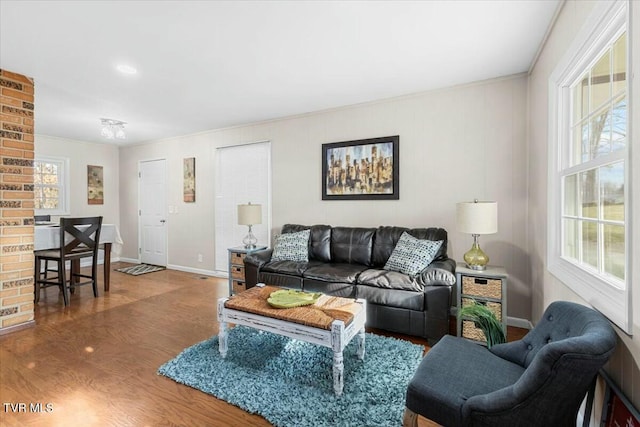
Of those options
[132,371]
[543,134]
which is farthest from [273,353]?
[543,134]

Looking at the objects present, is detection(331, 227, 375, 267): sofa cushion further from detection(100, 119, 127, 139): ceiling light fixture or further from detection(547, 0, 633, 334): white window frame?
detection(100, 119, 127, 139): ceiling light fixture

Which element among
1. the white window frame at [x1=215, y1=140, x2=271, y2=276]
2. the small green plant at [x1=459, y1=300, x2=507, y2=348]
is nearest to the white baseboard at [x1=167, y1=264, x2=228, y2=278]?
the white window frame at [x1=215, y1=140, x2=271, y2=276]

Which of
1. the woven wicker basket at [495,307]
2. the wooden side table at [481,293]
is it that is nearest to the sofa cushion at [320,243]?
the wooden side table at [481,293]

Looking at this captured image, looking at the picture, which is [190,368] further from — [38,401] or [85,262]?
[85,262]

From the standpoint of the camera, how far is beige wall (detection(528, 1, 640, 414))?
1098 mm

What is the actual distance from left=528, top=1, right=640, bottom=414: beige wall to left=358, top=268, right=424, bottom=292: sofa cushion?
0.97 m

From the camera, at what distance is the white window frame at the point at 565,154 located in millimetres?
1166

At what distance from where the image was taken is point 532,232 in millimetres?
2797

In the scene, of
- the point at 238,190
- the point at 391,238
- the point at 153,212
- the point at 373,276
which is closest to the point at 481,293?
the point at 373,276

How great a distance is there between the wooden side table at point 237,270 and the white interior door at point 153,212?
2.44 metres

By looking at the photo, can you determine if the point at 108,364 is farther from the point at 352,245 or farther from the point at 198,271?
the point at 198,271

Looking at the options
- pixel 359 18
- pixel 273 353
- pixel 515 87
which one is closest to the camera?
pixel 359 18

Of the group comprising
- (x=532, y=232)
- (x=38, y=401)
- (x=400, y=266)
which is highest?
(x=532, y=232)

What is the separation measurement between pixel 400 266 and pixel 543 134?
159cm
